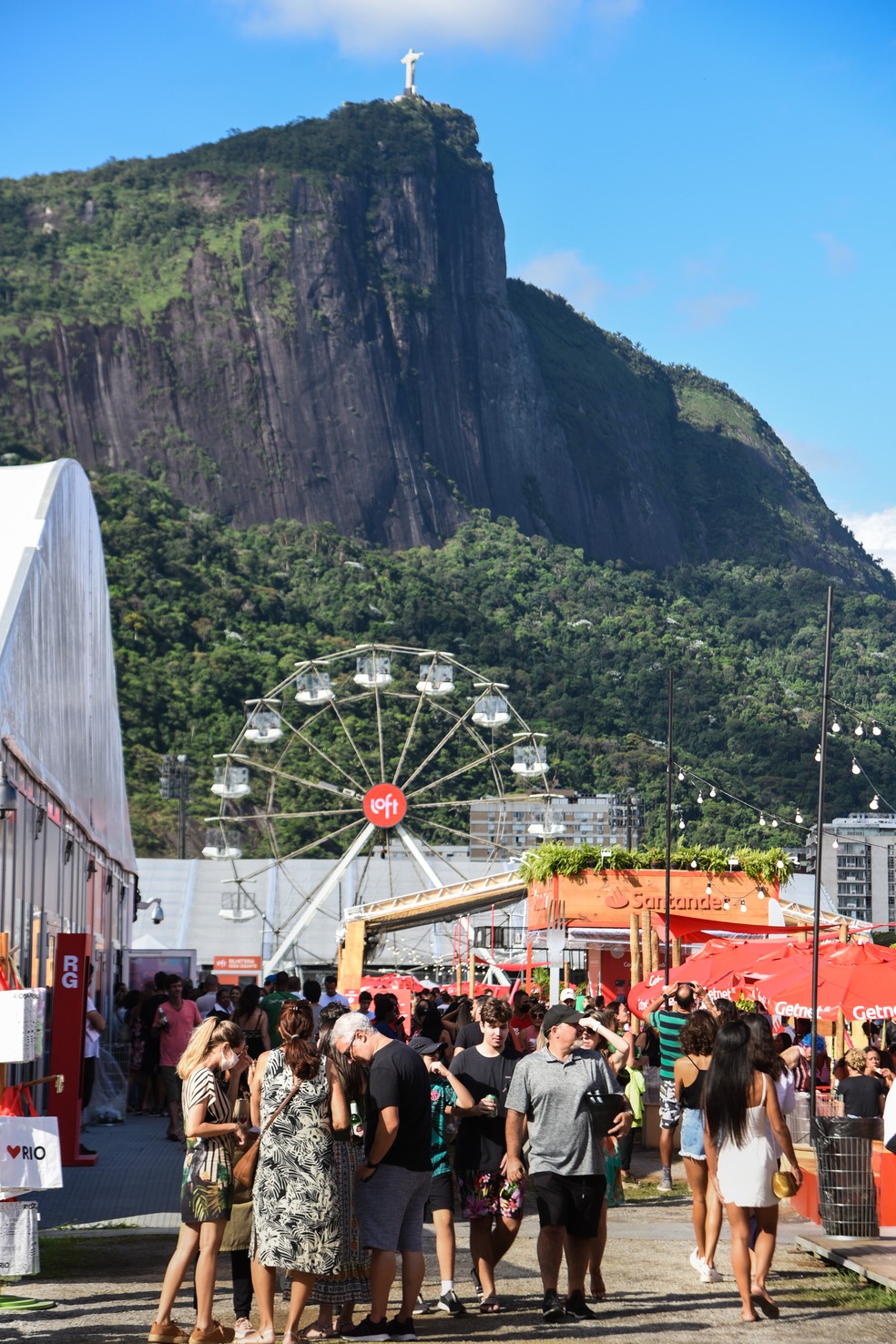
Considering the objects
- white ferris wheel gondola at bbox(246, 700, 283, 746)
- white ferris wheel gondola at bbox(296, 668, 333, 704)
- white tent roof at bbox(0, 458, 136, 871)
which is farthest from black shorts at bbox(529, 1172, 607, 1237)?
white ferris wheel gondola at bbox(296, 668, 333, 704)

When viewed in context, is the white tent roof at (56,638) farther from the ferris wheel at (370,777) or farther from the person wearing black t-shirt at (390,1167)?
the ferris wheel at (370,777)

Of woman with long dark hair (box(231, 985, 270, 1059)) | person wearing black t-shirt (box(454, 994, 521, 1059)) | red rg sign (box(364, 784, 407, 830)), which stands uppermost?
red rg sign (box(364, 784, 407, 830))

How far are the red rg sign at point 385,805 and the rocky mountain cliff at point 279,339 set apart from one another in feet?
336

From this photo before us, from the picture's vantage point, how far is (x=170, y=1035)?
60.1ft

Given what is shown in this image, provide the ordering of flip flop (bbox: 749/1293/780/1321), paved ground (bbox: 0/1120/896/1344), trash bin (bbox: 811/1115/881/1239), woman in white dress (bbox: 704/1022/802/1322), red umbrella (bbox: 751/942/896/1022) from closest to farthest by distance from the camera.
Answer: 1. paved ground (bbox: 0/1120/896/1344)
2. flip flop (bbox: 749/1293/780/1321)
3. woman in white dress (bbox: 704/1022/802/1322)
4. trash bin (bbox: 811/1115/881/1239)
5. red umbrella (bbox: 751/942/896/1022)

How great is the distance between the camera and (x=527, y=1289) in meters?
9.73

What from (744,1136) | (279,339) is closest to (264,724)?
(744,1136)

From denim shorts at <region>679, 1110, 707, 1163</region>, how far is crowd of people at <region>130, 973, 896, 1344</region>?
121mm

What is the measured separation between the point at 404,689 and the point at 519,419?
93098 millimetres

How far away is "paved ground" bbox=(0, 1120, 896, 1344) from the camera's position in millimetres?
8367

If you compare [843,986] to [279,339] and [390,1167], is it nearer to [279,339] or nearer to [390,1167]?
[390,1167]

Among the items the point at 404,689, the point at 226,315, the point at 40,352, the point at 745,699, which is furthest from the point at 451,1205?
the point at 226,315

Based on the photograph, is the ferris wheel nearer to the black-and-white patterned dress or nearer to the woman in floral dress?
the woman in floral dress

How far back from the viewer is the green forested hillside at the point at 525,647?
97438 millimetres
